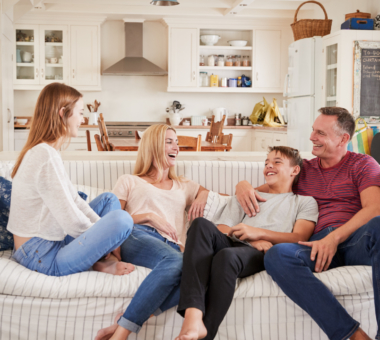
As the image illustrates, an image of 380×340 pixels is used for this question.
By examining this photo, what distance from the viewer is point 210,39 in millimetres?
6551

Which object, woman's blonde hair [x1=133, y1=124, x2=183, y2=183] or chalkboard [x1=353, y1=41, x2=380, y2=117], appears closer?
woman's blonde hair [x1=133, y1=124, x2=183, y2=183]

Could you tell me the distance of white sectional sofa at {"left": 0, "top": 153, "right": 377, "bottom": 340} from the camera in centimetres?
158

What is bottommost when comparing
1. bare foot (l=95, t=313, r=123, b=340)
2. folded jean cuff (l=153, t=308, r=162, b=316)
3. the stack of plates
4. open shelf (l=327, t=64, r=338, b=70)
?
bare foot (l=95, t=313, r=123, b=340)

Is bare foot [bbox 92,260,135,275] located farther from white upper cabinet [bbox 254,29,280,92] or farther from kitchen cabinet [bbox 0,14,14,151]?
white upper cabinet [bbox 254,29,280,92]

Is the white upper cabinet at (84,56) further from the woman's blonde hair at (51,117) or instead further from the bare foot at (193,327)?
the bare foot at (193,327)

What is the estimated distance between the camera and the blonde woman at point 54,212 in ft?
5.06

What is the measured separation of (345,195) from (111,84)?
536cm

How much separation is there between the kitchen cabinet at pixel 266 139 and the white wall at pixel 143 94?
819 mm

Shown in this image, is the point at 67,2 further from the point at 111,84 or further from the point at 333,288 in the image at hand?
the point at 333,288

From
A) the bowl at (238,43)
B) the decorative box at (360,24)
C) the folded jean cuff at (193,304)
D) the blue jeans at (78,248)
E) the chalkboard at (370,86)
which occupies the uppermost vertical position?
the bowl at (238,43)

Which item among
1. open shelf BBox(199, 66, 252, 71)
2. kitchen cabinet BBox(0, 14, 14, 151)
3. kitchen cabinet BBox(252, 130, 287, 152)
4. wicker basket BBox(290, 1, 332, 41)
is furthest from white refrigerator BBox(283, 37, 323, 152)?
kitchen cabinet BBox(0, 14, 14, 151)

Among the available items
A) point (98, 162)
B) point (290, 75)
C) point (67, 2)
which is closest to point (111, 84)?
point (67, 2)

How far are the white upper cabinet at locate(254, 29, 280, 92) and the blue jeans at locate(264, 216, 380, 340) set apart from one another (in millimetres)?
5236

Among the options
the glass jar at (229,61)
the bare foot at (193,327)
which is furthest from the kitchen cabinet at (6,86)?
the bare foot at (193,327)
